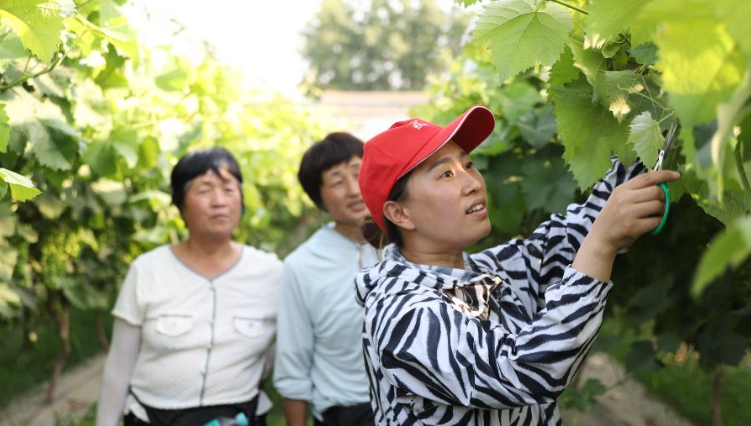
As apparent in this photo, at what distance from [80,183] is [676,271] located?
2916mm

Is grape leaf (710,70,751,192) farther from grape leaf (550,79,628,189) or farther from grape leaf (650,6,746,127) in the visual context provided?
grape leaf (550,79,628,189)

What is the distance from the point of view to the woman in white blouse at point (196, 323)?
3.11 m

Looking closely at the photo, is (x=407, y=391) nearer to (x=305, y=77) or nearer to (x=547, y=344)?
(x=547, y=344)

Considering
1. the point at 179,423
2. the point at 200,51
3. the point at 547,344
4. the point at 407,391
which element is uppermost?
the point at 200,51

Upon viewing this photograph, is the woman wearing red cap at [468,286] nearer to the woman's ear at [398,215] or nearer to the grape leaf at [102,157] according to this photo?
the woman's ear at [398,215]

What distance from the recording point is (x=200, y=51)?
163 inches

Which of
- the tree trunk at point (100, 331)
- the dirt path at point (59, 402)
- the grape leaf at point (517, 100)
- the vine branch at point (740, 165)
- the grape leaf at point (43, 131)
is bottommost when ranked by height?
the dirt path at point (59, 402)

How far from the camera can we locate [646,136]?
1413 mm

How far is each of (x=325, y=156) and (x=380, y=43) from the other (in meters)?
51.8

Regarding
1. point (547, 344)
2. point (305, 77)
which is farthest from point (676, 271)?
point (305, 77)

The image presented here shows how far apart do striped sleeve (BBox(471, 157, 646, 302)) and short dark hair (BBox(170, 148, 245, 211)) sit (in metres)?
1.54

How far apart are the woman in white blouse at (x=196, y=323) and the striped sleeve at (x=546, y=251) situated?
4.47 feet

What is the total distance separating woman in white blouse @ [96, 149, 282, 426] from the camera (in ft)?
10.2

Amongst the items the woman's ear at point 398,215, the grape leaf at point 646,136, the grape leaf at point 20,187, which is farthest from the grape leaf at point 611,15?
the grape leaf at point 20,187
